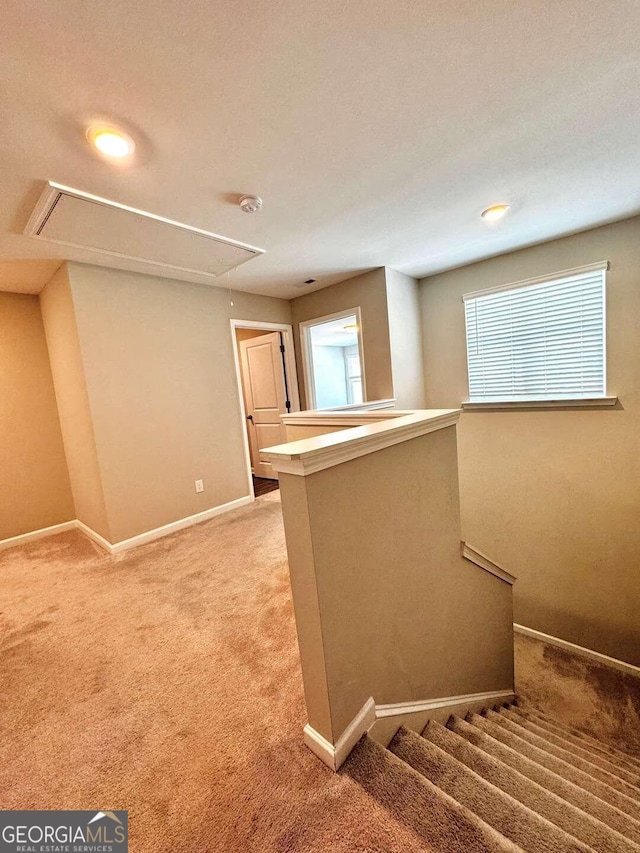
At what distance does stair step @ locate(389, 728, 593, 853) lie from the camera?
0.90 m

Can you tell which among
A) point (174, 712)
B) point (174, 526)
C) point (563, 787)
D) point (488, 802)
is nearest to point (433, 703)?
point (563, 787)

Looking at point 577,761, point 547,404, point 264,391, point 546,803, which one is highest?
point 264,391

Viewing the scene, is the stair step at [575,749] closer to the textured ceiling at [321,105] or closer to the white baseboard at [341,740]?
the white baseboard at [341,740]

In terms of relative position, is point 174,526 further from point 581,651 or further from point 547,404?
point 581,651

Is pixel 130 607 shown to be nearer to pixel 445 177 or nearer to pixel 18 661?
pixel 18 661

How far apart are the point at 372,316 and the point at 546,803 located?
140 inches

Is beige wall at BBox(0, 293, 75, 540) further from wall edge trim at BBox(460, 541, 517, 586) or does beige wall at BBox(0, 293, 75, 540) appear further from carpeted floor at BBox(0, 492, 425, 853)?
wall edge trim at BBox(460, 541, 517, 586)

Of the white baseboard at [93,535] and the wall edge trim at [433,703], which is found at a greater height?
the white baseboard at [93,535]

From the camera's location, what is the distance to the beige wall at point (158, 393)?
9.16ft

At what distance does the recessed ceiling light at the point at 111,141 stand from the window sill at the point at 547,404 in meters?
3.54

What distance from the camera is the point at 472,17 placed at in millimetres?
1115

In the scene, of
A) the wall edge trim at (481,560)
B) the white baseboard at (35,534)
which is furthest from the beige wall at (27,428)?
the wall edge trim at (481,560)

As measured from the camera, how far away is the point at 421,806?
94cm

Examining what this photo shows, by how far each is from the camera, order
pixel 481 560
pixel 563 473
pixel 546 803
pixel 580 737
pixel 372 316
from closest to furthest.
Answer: pixel 546 803, pixel 481 560, pixel 580 737, pixel 563 473, pixel 372 316
